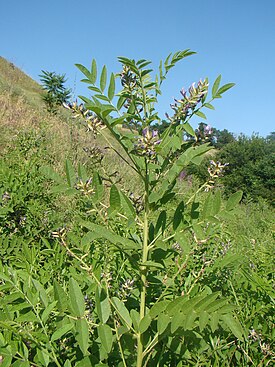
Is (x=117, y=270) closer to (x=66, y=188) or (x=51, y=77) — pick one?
(x=66, y=188)

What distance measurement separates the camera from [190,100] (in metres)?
1.12

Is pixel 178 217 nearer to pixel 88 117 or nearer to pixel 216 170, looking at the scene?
pixel 216 170

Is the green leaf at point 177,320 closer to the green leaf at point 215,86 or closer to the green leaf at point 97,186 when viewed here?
the green leaf at point 97,186

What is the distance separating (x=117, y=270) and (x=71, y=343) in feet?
1.21

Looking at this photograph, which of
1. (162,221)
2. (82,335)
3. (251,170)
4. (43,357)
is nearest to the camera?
(82,335)

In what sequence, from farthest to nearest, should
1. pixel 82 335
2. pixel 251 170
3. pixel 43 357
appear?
1. pixel 251 170
2. pixel 43 357
3. pixel 82 335

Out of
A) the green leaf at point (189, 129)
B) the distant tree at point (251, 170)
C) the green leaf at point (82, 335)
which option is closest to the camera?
the green leaf at point (82, 335)

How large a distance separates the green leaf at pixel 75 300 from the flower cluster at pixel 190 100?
1.73 ft

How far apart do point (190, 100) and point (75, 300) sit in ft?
2.00

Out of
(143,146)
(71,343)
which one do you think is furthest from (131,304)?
(143,146)

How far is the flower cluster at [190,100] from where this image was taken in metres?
1.12

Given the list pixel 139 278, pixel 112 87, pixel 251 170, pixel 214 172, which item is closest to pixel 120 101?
pixel 112 87

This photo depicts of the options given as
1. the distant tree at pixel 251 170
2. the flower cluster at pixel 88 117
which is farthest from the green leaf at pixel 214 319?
the distant tree at pixel 251 170

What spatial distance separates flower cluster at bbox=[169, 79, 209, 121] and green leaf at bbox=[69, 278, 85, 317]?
0.53 m
